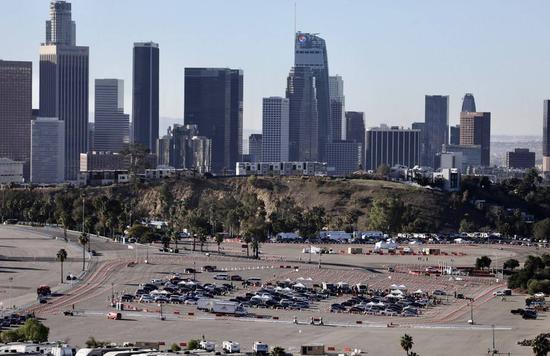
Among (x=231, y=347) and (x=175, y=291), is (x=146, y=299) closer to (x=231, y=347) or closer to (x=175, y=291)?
(x=175, y=291)

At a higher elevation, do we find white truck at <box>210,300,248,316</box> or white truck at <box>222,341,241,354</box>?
white truck at <box>222,341,241,354</box>

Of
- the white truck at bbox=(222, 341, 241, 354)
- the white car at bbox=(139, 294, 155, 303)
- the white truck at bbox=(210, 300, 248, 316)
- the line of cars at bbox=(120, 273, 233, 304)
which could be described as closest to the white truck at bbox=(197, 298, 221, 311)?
the white truck at bbox=(210, 300, 248, 316)

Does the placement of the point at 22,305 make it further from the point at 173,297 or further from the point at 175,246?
the point at 175,246

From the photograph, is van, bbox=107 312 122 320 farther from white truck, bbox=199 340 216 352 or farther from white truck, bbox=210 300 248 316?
white truck, bbox=199 340 216 352

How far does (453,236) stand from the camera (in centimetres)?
18212

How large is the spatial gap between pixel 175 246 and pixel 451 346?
6907 cm

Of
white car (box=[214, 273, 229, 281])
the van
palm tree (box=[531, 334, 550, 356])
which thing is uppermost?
palm tree (box=[531, 334, 550, 356])

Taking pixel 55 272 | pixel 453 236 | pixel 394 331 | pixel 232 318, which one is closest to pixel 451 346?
pixel 394 331

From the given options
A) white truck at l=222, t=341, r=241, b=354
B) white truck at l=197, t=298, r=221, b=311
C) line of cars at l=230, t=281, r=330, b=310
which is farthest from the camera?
line of cars at l=230, t=281, r=330, b=310

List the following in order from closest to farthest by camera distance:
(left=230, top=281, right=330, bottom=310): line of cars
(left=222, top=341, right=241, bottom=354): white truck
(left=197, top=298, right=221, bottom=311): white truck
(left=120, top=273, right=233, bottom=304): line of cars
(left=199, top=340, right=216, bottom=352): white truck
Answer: (left=199, top=340, right=216, bottom=352): white truck, (left=222, top=341, right=241, bottom=354): white truck, (left=197, top=298, right=221, bottom=311): white truck, (left=230, top=281, right=330, bottom=310): line of cars, (left=120, top=273, right=233, bottom=304): line of cars

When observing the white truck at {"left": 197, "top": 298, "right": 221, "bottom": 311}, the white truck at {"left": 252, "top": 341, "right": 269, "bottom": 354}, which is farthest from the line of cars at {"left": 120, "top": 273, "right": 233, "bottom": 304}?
the white truck at {"left": 252, "top": 341, "right": 269, "bottom": 354}

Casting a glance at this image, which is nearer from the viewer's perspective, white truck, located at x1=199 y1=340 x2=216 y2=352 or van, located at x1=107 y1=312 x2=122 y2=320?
white truck, located at x1=199 y1=340 x2=216 y2=352

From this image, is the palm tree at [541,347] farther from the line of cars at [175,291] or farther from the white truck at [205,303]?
the line of cars at [175,291]

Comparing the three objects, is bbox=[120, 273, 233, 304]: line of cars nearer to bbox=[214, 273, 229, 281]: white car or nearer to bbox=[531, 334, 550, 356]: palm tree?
bbox=[214, 273, 229, 281]: white car
